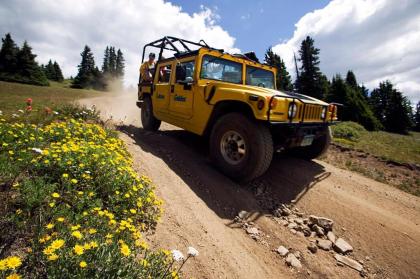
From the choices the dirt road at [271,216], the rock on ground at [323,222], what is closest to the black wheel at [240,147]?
the dirt road at [271,216]

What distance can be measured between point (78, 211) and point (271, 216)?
2.61m

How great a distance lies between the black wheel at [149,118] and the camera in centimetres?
738

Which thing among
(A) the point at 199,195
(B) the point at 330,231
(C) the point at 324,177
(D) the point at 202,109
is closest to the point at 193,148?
(D) the point at 202,109

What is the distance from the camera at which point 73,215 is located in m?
2.26

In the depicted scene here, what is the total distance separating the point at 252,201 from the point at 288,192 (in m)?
0.86

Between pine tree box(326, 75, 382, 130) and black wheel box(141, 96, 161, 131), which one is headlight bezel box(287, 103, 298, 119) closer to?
black wheel box(141, 96, 161, 131)

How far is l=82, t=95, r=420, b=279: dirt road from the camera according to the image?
8.88ft

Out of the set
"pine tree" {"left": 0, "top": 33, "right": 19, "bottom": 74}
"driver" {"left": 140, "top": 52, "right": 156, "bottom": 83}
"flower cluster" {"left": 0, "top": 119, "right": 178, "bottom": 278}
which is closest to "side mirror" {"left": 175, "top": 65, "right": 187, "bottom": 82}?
"driver" {"left": 140, "top": 52, "right": 156, "bottom": 83}

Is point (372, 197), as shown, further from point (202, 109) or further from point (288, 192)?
point (202, 109)

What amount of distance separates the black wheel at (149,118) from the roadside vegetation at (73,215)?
364 cm

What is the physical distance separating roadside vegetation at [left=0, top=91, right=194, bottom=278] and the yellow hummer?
1.75 meters

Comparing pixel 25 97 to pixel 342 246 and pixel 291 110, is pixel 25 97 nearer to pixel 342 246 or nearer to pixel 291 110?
pixel 291 110

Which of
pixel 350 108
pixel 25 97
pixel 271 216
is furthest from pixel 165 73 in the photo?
pixel 350 108

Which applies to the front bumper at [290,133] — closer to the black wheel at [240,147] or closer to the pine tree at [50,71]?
the black wheel at [240,147]
